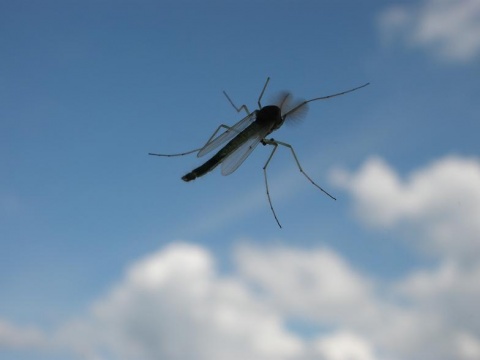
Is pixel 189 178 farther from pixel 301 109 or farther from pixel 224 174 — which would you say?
pixel 301 109

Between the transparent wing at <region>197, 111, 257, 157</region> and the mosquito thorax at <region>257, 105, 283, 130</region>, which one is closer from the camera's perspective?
the mosquito thorax at <region>257, 105, 283, 130</region>

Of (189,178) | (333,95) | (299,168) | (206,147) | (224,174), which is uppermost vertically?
(333,95)

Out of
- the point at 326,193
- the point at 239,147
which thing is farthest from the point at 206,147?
the point at 326,193

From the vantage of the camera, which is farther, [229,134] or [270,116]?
[229,134]

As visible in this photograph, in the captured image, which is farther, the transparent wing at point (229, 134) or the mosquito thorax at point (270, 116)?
the transparent wing at point (229, 134)
